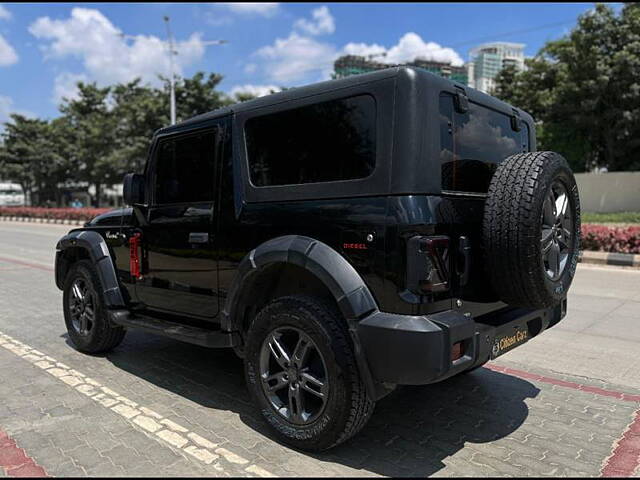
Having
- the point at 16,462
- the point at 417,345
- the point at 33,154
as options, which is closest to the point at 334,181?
the point at 417,345

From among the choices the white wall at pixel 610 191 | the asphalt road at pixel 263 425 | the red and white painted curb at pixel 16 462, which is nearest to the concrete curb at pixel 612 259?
the asphalt road at pixel 263 425

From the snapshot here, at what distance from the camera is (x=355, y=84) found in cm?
306

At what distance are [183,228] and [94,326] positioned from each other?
1.67 m

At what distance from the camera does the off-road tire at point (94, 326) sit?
4.89m

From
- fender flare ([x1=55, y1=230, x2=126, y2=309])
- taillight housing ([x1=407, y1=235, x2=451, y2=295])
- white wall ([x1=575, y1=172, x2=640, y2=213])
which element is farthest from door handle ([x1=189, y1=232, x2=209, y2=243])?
white wall ([x1=575, y1=172, x2=640, y2=213])

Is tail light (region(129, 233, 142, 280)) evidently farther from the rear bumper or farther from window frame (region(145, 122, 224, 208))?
the rear bumper

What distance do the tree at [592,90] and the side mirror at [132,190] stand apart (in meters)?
24.9

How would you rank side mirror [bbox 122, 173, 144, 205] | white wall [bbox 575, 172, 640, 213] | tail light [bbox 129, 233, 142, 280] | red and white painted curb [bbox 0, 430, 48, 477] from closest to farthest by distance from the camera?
red and white painted curb [bbox 0, 430, 48, 477], side mirror [bbox 122, 173, 144, 205], tail light [bbox 129, 233, 142, 280], white wall [bbox 575, 172, 640, 213]

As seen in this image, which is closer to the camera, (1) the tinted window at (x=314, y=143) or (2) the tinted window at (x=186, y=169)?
(1) the tinted window at (x=314, y=143)

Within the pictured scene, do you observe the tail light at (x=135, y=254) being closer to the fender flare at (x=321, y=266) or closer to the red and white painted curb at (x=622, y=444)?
the fender flare at (x=321, y=266)

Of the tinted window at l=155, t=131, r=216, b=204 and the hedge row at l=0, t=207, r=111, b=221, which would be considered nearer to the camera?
the tinted window at l=155, t=131, r=216, b=204

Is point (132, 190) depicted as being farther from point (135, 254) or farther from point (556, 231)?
point (556, 231)

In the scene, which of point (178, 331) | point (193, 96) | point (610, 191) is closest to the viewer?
point (178, 331)

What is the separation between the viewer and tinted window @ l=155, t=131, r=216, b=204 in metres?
3.96
